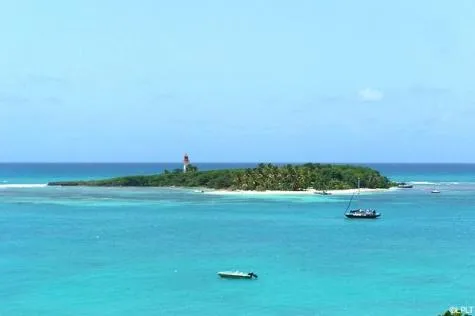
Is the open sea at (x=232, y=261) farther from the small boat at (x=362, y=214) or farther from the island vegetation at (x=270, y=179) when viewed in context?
the island vegetation at (x=270, y=179)

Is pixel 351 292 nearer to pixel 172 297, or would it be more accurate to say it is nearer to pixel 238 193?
pixel 172 297

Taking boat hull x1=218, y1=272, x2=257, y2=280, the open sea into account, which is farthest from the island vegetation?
boat hull x1=218, y1=272, x2=257, y2=280

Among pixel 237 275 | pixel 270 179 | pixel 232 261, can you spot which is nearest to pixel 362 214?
pixel 232 261

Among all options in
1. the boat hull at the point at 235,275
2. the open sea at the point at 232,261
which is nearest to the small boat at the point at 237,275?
the boat hull at the point at 235,275

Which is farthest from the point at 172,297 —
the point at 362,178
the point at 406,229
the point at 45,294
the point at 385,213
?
the point at 362,178

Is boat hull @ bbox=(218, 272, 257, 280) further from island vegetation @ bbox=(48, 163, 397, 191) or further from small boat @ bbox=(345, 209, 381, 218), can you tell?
island vegetation @ bbox=(48, 163, 397, 191)
